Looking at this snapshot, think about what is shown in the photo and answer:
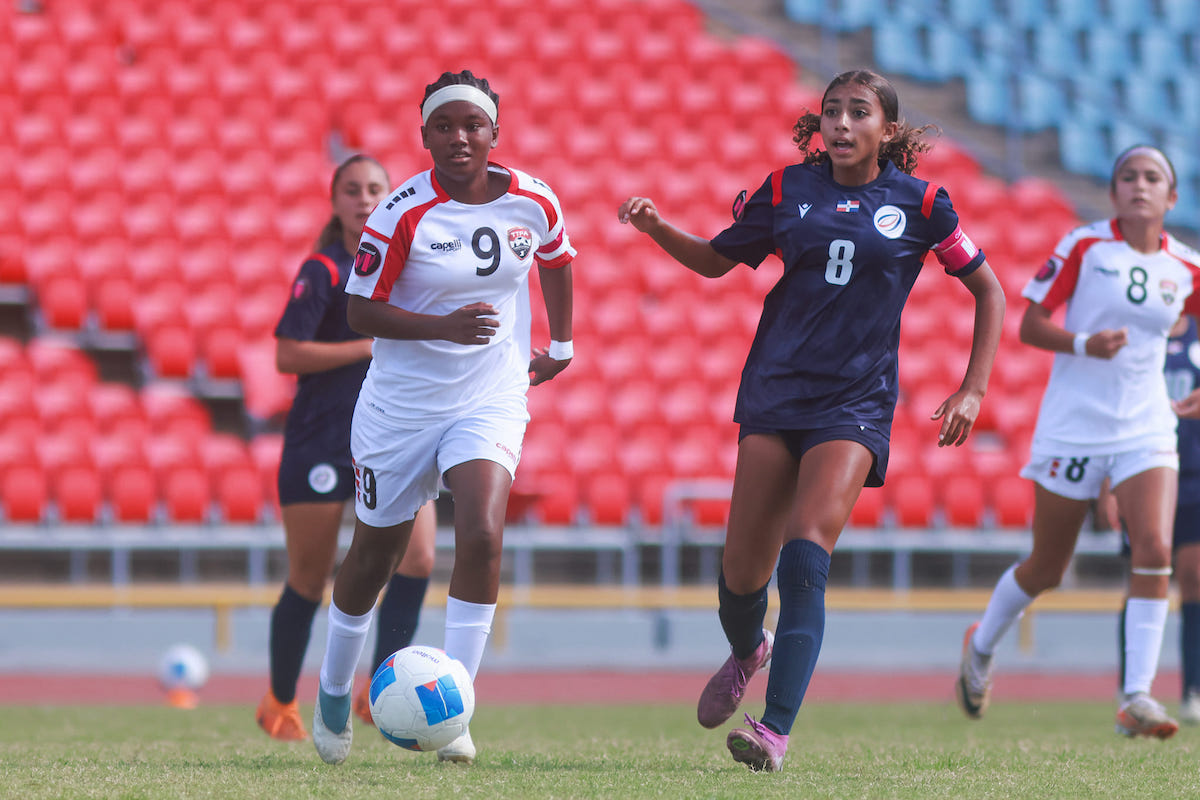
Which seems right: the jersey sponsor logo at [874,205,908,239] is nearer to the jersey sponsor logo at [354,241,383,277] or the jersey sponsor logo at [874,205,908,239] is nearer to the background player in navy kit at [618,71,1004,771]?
the background player in navy kit at [618,71,1004,771]

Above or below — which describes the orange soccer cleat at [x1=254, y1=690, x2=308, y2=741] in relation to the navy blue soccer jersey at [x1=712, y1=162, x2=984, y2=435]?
below

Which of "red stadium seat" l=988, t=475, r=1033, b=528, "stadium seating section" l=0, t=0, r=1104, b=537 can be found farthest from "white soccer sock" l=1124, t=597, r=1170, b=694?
"red stadium seat" l=988, t=475, r=1033, b=528

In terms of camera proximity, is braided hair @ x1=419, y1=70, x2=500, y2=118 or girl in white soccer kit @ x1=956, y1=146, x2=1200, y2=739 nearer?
braided hair @ x1=419, y1=70, x2=500, y2=118

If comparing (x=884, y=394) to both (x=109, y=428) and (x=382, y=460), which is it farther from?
(x=109, y=428)

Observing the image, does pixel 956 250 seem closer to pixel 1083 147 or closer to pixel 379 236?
pixel 379 236

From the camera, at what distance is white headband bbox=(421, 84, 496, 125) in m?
4.55

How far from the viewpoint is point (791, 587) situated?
4457mm

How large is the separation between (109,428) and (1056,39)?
12867mm

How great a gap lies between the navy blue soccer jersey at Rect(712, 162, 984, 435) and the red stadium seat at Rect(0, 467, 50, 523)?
8.27 m

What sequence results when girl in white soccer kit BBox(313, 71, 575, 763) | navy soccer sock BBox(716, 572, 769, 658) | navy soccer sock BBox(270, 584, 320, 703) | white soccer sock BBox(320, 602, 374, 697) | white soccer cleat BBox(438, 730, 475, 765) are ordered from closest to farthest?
girl in white soccer kit BBox(313, 71, 575, 763), white soccer cleat BBox(438, 730, 475, 765), white soccer sock BBox(320, 602, 374, 697), navy soccer sock BBox(716, 572, 769, 658), navy soccer sock BBox(270, 584, 320, 703)

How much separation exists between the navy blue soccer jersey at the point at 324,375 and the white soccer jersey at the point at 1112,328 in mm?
3078

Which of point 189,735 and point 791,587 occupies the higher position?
point 791,587

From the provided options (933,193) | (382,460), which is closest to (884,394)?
(933,193)

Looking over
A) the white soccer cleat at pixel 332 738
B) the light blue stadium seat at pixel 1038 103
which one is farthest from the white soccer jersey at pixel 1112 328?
the light blue stadium seat at pixel 1038 103
